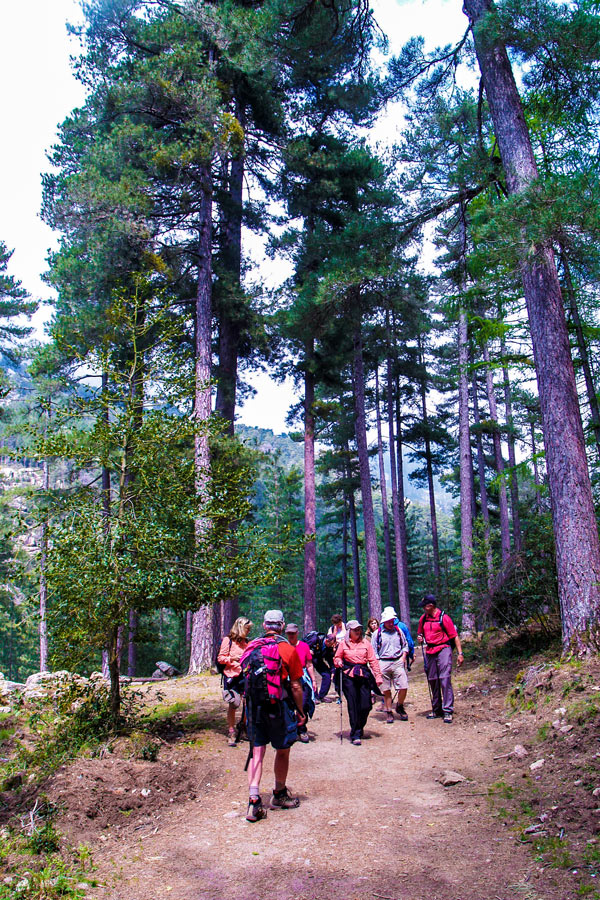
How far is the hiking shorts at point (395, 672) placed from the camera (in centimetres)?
880

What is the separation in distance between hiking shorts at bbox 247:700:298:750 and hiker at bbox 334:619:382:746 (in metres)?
2.91

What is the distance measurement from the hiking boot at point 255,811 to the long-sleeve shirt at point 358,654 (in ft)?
10.7

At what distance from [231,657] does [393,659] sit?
116 inches

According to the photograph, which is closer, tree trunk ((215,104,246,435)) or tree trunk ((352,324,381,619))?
tree trunk ((215,104,246,435))

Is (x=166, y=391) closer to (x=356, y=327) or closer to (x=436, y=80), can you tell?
(x=436, y=80)

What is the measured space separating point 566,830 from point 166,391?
641cm

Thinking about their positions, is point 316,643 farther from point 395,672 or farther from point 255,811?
point 255,811

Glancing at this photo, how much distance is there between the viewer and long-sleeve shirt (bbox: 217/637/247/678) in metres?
7.23

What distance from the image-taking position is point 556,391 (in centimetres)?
757

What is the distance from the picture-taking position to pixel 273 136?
16609mm

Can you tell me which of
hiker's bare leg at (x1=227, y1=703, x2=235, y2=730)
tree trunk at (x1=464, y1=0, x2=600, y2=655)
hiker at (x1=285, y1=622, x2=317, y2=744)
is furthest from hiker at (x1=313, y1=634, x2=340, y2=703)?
tree trunk at (x1=464, y1=0, x2=600, y2=655)

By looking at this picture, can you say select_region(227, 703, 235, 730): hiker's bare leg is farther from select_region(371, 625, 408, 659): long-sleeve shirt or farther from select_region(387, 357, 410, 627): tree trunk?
select_region(387, 357, 410, 627): tree trunk

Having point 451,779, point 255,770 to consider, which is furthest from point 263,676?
point 451,779

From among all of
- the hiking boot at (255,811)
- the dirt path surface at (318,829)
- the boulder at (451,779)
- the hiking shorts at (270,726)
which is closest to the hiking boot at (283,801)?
the dirt path surface at (318,829)
